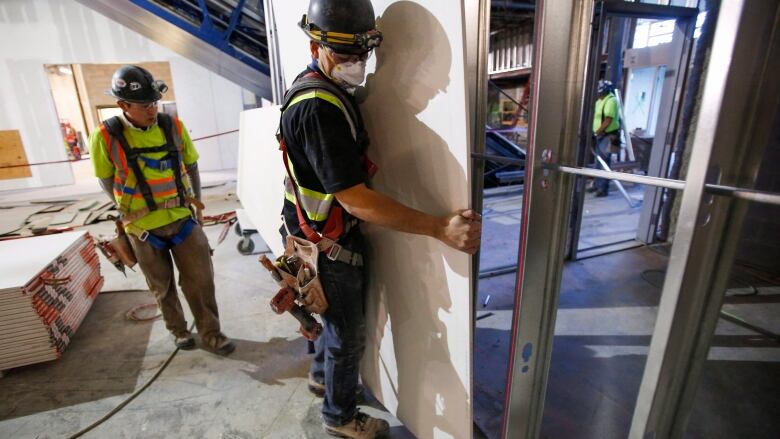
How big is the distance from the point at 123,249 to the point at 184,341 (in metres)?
0.74

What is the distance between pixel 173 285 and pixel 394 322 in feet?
5.55

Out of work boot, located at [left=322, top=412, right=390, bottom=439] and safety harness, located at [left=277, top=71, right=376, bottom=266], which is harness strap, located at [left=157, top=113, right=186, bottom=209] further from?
work boot, located at [left=322, top=412, right=390, bottom=439]

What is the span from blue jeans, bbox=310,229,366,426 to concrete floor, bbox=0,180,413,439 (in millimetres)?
264

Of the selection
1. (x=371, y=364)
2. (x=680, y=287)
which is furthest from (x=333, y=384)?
(x=680, y=287)

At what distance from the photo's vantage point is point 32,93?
315 inches

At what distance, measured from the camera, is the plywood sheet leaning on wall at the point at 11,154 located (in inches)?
316

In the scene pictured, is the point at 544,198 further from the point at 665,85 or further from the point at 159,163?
the point at 665,85

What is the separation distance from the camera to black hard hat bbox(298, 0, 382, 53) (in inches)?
46.2

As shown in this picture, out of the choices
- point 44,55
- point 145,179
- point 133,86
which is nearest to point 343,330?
point 145,179

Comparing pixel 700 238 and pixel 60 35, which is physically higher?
pixel 60 35

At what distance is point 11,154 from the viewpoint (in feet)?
26.7

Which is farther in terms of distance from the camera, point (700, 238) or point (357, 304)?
point (357, 304)

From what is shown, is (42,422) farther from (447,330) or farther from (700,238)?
(700,238)

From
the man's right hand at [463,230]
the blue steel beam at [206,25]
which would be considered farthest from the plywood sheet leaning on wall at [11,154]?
the man's right hand at [463,230]
